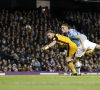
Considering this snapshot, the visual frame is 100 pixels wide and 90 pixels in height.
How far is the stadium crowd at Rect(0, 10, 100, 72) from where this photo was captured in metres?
25.1

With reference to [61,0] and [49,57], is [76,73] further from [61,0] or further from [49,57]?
[61,0]

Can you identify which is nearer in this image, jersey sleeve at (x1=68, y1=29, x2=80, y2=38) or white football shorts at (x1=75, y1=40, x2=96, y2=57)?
jersey sleeve at (x1=68, y1=29, x2=80, y2=38)

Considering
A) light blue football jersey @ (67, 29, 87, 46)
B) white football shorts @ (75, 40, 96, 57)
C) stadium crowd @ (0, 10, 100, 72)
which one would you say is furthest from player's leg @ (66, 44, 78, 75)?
stadium crowd @ (0, 10, 100, 72)

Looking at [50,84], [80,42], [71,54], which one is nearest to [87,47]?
[80,42]

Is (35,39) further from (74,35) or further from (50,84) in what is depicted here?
(50,84)

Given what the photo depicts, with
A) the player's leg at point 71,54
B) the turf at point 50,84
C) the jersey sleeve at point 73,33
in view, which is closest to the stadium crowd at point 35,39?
the player's leg at point 71,54

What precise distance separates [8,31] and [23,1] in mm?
9493

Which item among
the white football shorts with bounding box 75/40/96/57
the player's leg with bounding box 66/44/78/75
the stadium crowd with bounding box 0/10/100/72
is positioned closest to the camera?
the player's leg with bounding box 66/44/78/75

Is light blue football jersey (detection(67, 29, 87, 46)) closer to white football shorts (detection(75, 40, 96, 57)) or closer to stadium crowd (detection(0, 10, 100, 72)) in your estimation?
white football shorts (detection(75, 40, 96, 57))

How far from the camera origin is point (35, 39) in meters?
28.8

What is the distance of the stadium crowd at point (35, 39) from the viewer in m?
25.1

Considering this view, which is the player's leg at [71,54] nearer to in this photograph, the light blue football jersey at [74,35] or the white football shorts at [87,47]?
the white football shorts at [87,47]

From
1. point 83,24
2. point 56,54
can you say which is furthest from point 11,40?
point 83,24

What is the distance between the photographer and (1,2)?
36406mm
